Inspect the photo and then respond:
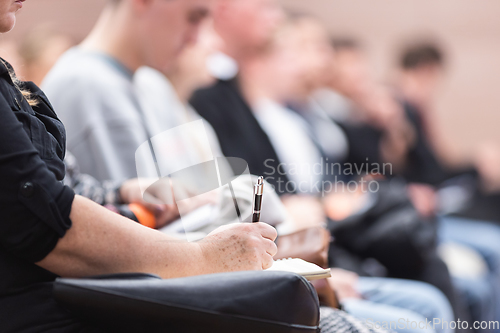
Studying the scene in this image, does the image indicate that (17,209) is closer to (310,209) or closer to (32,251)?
(32,251)

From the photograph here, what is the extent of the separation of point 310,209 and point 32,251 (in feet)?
2.90

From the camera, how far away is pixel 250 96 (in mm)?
1772

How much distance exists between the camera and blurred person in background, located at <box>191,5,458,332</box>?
1433 mm

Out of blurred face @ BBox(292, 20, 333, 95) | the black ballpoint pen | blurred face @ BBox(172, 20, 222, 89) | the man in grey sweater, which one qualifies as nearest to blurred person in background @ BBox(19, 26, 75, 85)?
the man in grey sweater

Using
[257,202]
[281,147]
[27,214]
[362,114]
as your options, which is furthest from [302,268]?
[362,114]

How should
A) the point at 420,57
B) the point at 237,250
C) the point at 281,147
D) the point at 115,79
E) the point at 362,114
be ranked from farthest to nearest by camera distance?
the point at 420,57, the point at 362,114, the point at 281,147, the point at 115,79, the point at 237,250

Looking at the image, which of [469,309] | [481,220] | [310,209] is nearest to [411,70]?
[481,220]

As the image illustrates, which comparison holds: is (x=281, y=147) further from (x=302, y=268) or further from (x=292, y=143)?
(x=302, y=268)

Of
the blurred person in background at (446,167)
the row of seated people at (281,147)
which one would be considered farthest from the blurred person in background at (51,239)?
the blurred person in background at (446,167)

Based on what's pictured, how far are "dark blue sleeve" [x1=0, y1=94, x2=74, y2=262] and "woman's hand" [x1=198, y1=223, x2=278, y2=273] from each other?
0.58 feet

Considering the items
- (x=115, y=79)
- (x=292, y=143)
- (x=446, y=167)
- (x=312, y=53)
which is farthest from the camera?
(x=446, y=167)

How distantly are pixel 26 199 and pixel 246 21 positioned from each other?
4.03ft

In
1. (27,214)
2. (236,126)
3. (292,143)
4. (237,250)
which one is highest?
(27,214)

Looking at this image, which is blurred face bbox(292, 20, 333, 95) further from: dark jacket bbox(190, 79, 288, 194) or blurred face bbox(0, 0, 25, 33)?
blurred face bbox(0, 0, 25, 33)
